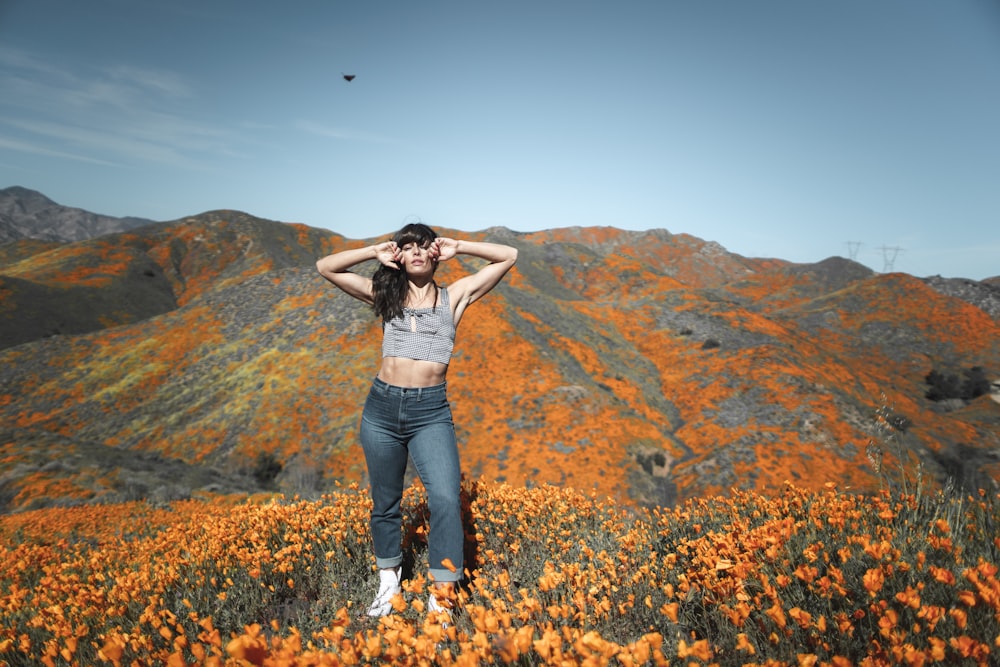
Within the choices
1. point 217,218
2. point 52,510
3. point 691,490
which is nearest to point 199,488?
point 52,510

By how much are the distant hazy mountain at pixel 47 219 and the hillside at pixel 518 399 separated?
496 ft

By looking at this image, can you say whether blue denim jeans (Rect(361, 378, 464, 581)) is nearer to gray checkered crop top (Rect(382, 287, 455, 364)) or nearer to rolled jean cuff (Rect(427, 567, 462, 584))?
rolled jean cuff (Rect(427, 567, 462, 584))

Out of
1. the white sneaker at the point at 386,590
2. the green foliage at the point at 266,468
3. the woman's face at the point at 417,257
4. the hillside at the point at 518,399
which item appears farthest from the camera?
the green foliage at the point at 266,468

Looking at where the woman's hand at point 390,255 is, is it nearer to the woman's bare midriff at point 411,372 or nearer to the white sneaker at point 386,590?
the woman's bare midriff at point 411,372

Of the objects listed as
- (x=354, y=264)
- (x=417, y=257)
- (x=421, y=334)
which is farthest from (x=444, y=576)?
(x=354, y=264)

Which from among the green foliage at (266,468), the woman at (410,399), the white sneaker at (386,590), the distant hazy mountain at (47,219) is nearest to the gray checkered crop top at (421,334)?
the woman at (410,399)

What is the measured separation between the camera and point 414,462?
3271mm

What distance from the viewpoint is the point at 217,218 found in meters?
76.7

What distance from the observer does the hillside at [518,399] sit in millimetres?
14039

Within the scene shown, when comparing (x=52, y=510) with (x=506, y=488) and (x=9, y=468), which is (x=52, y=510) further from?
(x=506, y=488)

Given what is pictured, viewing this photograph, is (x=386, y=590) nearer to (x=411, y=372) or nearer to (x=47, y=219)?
(x=411, y=372)

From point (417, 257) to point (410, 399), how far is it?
1104mm

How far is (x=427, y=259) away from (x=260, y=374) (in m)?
18.4

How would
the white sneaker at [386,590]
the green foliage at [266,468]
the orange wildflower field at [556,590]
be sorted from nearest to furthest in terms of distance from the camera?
the orange wildflower field at [556,590], the white sneaker at [386,590], the green foliage at [266,468]
